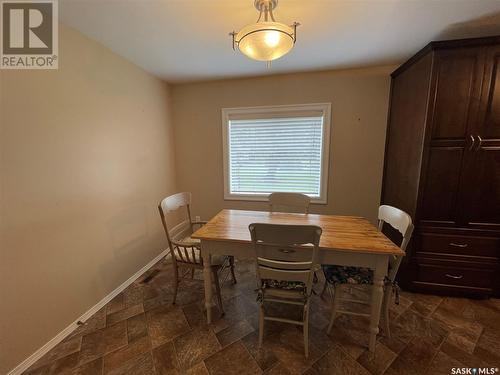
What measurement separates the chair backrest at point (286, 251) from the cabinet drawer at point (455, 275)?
4.79 ft

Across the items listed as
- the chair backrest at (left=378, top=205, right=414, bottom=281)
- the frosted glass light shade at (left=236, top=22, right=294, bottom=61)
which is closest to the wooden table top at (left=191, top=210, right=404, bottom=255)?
the chair backrest at (left=378, top=205, right=414, bottom=281)

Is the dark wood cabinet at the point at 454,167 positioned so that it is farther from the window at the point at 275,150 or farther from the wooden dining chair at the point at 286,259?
the wooden dining chair at the point at 286,259

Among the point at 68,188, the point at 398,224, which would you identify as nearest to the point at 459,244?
the point at 398,224

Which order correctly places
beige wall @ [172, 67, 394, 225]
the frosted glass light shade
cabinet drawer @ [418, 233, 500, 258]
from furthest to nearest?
beige wall @ [172, 67, 394, 225]
cabinet drawer @ [418, 233, 500, 258]
the frosted glass light shade

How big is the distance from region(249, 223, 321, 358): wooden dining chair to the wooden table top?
0.15m

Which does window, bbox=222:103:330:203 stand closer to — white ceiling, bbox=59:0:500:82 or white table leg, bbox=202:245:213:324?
white ceiling, bbox=59:0:500:82

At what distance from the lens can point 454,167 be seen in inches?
74.1

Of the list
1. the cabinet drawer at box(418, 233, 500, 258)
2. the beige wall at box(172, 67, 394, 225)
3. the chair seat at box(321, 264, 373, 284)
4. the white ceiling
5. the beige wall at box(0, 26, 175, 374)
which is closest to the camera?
the beige wall at box(0, 26, 175, 374)

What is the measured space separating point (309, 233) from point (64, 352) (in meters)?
1.90

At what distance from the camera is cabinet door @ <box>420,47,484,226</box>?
176 centimetres

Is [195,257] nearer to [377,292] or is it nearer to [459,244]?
[377,292]

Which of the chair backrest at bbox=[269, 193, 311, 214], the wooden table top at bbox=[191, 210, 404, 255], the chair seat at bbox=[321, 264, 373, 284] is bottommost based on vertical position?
the chair seat at bbox=[321, 264, 373, 284]

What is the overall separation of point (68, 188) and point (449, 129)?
3207mm

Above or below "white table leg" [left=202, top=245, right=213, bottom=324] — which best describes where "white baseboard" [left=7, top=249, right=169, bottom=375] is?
below
